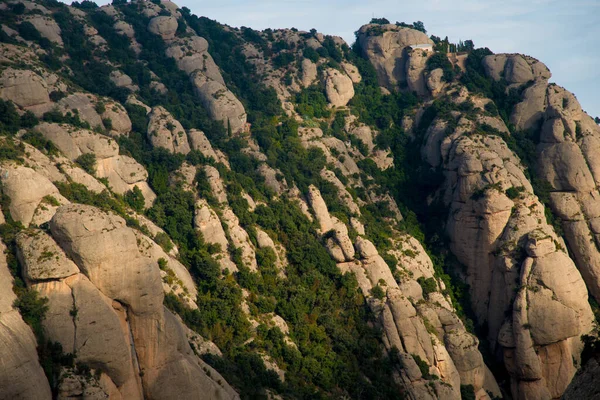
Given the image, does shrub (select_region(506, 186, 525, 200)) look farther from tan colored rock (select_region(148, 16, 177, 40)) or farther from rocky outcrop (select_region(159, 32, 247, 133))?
tan colored rock (select_region(148, 16, 177, 40))

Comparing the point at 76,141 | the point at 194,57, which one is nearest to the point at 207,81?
the point at 194,57

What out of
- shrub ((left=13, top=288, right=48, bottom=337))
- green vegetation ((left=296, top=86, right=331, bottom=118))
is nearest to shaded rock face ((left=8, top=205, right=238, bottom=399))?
shrub ((left=13, top=288, right=48, bottom=337))

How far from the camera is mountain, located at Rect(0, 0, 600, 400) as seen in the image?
176ft

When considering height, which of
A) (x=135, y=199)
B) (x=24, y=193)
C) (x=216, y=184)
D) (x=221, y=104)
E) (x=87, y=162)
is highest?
(x=221, y=104)

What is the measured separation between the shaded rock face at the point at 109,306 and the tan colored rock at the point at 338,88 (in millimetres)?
77925

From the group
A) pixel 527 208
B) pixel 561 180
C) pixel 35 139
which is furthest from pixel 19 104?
pixel 561 180

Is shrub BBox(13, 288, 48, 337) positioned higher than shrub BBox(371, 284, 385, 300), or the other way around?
shrub BBox(371, 284, 385, 300)

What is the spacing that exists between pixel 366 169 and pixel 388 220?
45.7ft

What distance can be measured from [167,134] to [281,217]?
2116 cm

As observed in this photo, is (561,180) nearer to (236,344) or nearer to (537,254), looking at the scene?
(537,254)

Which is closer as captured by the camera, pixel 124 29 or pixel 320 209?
pixel 320 209

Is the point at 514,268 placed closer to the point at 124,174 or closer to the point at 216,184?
the point at 216,184

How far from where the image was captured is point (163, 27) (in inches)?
5020

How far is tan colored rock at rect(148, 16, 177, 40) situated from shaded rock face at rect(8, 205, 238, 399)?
78901 millimetres
